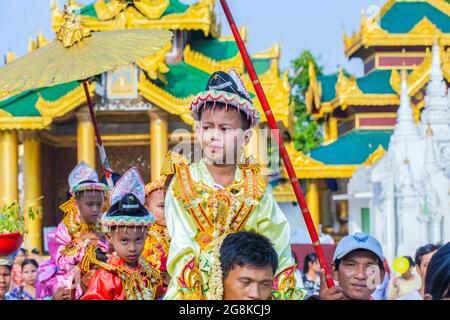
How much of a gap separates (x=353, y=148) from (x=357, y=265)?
17.1 metres

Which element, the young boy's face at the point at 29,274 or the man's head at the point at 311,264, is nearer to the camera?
the young boy's face at the point at 29,274

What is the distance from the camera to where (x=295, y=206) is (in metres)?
21.1

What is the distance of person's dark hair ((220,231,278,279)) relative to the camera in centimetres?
388

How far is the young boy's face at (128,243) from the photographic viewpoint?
511cm

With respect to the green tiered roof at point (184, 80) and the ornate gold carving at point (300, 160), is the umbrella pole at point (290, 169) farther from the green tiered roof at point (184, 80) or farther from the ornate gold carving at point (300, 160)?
the ornate gold carving at point (300, 160)

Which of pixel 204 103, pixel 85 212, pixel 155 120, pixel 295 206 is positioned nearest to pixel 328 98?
pixel 295 206

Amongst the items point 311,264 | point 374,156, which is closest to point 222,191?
point 311,264

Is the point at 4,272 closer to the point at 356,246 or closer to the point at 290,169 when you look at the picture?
the point at 356,246

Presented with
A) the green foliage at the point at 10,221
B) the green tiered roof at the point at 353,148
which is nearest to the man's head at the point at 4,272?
the green foliage at the point at 10,221

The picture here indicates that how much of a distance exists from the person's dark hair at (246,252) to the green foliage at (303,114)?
24.9 m

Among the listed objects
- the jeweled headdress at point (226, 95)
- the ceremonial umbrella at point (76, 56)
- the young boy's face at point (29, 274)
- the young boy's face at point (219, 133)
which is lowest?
the young boy's face at point (29, 274)

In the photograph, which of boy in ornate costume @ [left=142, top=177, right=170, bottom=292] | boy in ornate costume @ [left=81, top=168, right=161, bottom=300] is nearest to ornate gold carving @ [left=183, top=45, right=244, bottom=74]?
boy in ornate costume @ [left=142, top=177, right=170, bottom=292]
